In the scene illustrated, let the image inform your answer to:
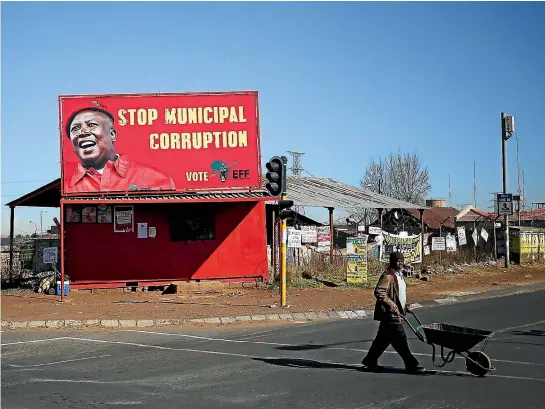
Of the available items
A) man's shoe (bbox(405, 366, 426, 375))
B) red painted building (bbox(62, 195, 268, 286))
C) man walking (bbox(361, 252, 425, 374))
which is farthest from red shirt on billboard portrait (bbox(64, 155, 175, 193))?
man's shoe (bbox(405, 366, 426, 375))

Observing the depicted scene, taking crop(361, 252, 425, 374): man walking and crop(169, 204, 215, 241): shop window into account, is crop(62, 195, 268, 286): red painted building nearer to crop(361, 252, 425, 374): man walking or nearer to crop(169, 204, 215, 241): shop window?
crop(169, 204, 215, 241): shop window

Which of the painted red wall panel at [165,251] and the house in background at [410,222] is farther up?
the house in background at [410,222]

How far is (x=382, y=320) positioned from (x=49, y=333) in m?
7.79

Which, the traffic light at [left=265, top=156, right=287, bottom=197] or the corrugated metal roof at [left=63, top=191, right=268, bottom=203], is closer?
the traffic light at [left=265, top=156, right=287, bottom=197]

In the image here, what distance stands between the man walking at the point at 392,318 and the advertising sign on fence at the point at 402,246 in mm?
17734

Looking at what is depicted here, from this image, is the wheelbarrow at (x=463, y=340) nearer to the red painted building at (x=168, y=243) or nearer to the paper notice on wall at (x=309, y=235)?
the red painted building at (x=168, y=243)

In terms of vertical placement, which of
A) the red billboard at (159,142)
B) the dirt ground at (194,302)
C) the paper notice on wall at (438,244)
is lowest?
the dirt ground at (194,302)

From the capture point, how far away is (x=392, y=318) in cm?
938

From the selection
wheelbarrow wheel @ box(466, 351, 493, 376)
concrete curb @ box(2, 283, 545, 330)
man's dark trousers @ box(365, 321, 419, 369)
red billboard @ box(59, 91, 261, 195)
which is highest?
red billboard @ box(59, 91, 261, 195)

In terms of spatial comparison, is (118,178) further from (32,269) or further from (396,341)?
(396,341)

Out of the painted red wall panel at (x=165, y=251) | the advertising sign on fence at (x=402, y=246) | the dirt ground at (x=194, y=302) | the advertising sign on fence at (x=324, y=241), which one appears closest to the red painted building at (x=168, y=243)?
the painted red wall panel at (x=165, y=251)

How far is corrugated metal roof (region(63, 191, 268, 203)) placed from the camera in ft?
67.6

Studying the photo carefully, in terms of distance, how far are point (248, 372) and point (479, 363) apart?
10.2ft

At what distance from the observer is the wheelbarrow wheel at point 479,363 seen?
9.02 meters
